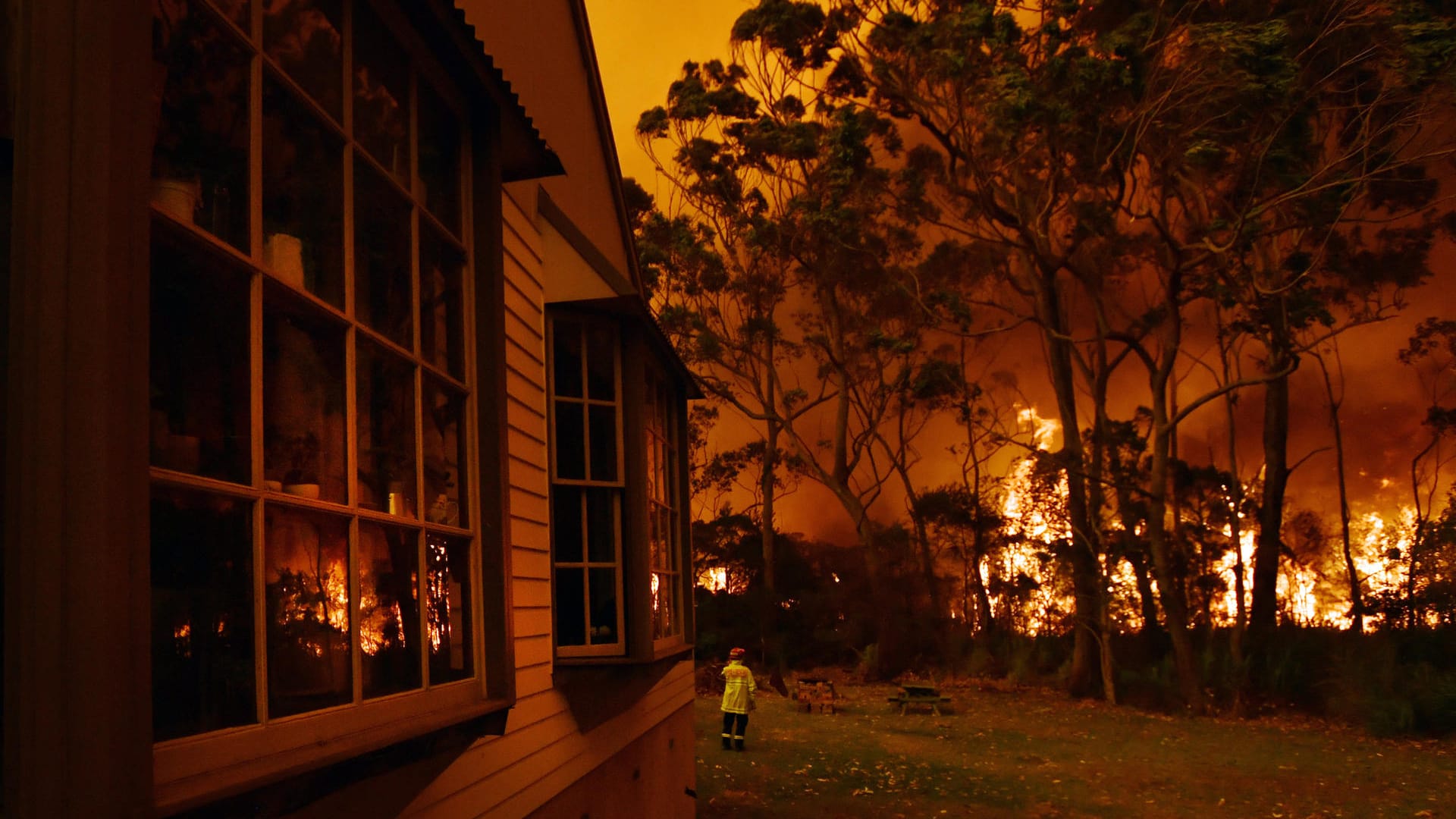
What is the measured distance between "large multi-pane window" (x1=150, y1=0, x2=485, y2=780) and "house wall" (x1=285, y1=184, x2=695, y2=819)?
446 mm

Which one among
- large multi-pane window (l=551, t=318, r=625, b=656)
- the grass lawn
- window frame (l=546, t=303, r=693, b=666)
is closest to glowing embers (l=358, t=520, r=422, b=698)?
window frame (l=546, t=303, r=693, b=666)

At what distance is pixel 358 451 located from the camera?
3348 mm

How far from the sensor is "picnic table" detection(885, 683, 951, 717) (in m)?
24.6

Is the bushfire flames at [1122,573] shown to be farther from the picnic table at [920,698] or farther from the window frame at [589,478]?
the window frame at [589,478]

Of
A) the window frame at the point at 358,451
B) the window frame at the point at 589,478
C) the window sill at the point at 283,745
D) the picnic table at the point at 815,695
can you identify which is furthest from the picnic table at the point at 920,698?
the window sill at the point at 283,745

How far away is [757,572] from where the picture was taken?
4025 cm

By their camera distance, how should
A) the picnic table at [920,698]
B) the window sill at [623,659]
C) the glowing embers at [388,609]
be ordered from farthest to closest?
the picnic table at [920,698] < the window sill at [623,659] < the glowing embers at [388,609]

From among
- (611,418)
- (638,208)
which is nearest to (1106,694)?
(638,208)

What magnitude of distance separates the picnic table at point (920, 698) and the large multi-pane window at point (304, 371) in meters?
21.6

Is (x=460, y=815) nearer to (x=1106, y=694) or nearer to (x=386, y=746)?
(x=386, y=746)

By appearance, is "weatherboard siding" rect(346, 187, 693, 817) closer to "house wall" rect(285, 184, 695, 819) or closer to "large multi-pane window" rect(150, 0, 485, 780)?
"house wall" rect(285, 184, 695, 819)

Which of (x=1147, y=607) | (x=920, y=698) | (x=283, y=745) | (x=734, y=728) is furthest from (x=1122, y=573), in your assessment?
(x=283, y=745)

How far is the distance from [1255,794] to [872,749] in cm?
587

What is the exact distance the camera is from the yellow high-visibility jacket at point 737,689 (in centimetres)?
1752
